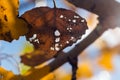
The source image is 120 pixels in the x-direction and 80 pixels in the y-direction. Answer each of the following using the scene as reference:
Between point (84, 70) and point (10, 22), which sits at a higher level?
point (10, 22)

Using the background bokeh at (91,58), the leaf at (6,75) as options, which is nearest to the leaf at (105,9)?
the background bokeh at (91,58)

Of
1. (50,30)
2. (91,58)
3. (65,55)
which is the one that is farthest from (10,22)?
(91,58)

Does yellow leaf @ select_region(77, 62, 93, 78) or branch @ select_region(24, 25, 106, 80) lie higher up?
branch @ select_region(24, 25, 106, 80)

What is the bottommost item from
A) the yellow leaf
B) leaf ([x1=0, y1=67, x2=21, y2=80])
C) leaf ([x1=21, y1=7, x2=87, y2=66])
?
the yellow leaf

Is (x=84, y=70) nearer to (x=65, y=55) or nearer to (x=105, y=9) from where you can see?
(x=65, y=55)

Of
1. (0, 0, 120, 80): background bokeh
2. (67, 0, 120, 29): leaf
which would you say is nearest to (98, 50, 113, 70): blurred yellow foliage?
(0, 0, 120, 80): background bokeh

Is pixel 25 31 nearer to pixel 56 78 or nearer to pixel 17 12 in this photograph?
pixel 17 12

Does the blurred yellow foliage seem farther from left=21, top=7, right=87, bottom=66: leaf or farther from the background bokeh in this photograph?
left=21, top=7, right=87, bottom=66: leaf
